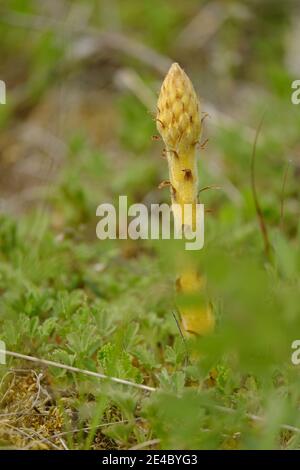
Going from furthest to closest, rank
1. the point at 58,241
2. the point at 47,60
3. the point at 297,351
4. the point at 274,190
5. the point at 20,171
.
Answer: the point at 47,60 → the point at 20,171 → the point at 274,190 → the point at 58,241 → the point at 297,351

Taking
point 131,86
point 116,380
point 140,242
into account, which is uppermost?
point 131,86

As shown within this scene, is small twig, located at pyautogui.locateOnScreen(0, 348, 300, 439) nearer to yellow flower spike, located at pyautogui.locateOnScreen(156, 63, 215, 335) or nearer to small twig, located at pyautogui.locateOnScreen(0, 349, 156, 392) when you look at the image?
small twig, located at pyautogui.locateOnScreen(0, 349, 156, 392)

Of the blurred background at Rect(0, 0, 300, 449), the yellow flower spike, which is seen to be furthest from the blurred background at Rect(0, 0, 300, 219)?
the yellow flower spike

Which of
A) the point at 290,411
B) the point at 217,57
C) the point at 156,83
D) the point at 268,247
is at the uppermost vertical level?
the point at 217,57

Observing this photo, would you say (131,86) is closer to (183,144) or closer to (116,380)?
(183,144)

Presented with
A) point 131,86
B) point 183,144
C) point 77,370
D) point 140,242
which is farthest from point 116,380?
point 131,86
